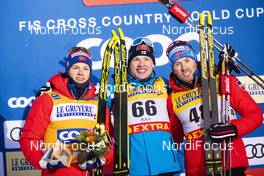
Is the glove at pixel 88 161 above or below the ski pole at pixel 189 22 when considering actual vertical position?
below

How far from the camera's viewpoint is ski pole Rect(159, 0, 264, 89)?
3178mm

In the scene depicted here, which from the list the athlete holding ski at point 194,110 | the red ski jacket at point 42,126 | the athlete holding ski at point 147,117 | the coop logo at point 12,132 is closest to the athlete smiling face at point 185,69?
the athlete holding ski at point 194,110

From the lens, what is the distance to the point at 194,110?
3188mm

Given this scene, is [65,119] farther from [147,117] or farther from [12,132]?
[147,117]

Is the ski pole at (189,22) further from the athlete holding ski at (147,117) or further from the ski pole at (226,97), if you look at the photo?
the athlete holding ski at (147,117)

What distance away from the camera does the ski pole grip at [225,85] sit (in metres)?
3.17

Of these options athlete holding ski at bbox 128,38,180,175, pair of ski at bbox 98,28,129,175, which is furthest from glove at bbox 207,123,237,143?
pair of ski at bbox 98,28,129,175

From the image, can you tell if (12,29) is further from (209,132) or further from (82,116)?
(209,132)

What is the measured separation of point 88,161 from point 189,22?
4.28 feet

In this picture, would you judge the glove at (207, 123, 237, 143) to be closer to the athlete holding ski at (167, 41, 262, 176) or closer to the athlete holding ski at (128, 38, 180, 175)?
the athlete holding ski at (167, 41, 262, 176)

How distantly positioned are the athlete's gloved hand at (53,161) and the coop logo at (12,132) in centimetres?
26

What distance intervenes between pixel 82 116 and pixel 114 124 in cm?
25

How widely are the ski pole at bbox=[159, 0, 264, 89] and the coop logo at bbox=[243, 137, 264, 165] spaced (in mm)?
421

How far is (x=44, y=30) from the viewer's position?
317 centimetres
